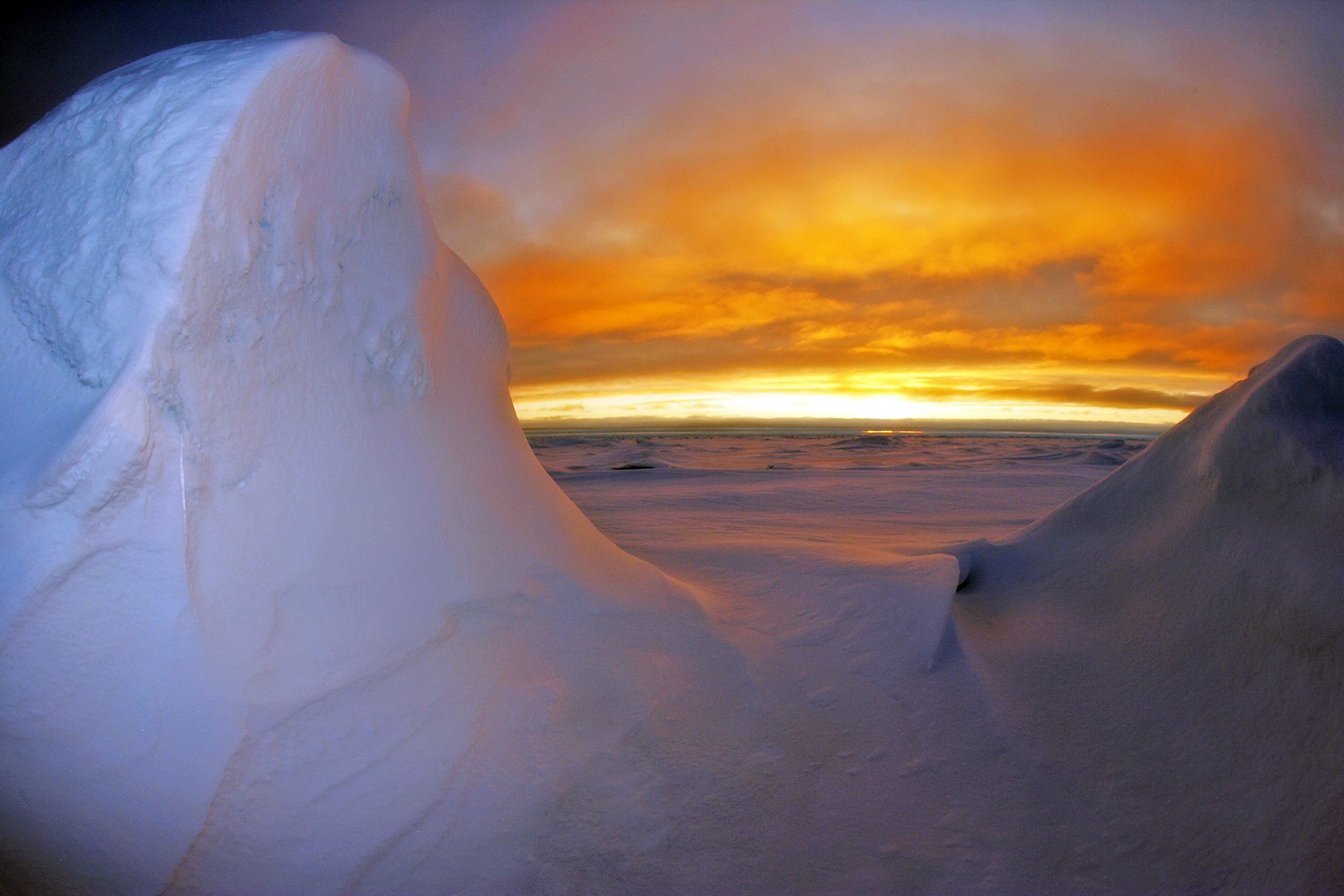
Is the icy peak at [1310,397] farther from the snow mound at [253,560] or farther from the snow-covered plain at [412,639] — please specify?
the snow mound at [253,560]

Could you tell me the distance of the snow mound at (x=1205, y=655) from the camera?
1.57 meters

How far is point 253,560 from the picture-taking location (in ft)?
5.32

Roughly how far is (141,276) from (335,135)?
79cm

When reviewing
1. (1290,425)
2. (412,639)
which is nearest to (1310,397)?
(1290,425)

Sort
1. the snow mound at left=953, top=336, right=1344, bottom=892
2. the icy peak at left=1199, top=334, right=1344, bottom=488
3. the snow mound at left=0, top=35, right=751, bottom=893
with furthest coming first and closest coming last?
the icy peak at left=1199, top=334, right=1344, bottom=488
the snow mound at left=953, top=336, right=1344, bottom=892
the snow mound at left=0, top=35, right=751, bottom=893

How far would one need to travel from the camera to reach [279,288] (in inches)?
68.9

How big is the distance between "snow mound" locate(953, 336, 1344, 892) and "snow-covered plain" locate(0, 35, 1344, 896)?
0.01 meters

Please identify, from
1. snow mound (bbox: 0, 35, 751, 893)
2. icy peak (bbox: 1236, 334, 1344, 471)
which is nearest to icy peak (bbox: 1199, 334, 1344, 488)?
icy peak (bbox: 1236, 334, 1344, 471)

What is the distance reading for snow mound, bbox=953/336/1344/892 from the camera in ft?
5.16

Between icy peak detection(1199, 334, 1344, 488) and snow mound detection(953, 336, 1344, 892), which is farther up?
icy peak detection(1199, 334, 1344, 488)

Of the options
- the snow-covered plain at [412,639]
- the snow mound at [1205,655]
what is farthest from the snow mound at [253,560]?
the snow mound at [1205,655]

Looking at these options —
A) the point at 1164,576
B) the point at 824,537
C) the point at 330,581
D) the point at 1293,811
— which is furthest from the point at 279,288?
the point at 824,537

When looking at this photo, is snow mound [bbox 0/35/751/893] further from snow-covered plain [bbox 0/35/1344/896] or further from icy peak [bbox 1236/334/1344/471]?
icy peak [bbox 1236/334/1344/471]

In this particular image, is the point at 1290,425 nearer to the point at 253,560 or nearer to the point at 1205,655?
Result: the point at 1205,655
